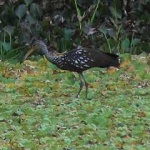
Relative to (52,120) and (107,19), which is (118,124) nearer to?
(52,120)

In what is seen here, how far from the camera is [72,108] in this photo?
907cm

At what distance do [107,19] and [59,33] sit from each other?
32.9 inches

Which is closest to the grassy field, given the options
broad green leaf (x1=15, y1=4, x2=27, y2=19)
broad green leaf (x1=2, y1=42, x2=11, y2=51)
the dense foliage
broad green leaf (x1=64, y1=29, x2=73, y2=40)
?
broad green leaf (x1=2, y1=42, x2=11, y2=51)

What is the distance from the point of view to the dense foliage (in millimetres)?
12766

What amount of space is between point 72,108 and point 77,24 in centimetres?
409

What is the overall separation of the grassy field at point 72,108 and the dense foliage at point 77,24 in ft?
3.12

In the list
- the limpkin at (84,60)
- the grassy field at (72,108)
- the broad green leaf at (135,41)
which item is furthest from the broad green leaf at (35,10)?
the limpkin at (84,60)

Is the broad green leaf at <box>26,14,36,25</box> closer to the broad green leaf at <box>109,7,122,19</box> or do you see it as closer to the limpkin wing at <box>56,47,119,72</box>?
the broad green leaf at <box>109,7,122,19</box>

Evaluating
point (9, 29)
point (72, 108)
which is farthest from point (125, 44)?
point (72, 108)

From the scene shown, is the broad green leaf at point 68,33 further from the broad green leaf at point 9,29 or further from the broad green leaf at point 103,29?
the broad green leaf at point 9,29

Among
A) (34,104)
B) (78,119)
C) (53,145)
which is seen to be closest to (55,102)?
(34,104)

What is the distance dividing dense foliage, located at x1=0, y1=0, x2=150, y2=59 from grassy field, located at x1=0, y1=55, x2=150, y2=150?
950 mm

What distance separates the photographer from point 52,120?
8.46 m

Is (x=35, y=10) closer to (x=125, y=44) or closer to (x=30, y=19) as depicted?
(x=30, y=19)
